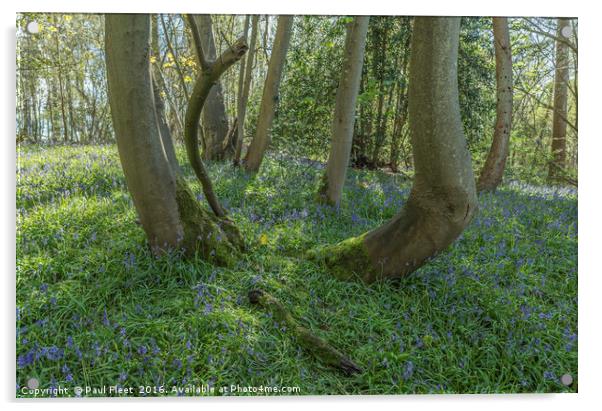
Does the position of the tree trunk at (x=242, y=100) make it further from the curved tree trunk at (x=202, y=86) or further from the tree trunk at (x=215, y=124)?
the curved tree trunk at (x=202, y=86)

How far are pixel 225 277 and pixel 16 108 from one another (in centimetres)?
203

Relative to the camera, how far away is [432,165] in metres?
3.21

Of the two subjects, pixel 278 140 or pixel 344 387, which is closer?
pixel 344 387

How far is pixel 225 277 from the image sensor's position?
11.0 feet

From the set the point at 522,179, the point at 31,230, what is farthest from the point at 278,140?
the point at 31,230

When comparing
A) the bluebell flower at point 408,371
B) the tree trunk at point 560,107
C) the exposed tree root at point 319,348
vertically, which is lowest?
the bluebell flower at point 408,371

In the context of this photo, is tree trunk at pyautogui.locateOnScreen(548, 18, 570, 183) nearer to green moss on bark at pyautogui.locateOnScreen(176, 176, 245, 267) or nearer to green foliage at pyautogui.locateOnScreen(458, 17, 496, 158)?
green foliage at pyautogui.locateOnScreen(458, 17, 496, 158)

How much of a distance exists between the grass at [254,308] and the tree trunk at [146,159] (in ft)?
0.66

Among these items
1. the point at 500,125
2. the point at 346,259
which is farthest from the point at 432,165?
the point at 500,125

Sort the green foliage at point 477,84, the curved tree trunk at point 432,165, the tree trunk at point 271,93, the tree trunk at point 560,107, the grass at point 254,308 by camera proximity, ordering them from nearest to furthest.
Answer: the grass at point 254,308 < the curved tree trunk at point 432,165 < the tree trunk at point 560,107 < the green foliage at point 477,84 < the tree trunk at point 271,93

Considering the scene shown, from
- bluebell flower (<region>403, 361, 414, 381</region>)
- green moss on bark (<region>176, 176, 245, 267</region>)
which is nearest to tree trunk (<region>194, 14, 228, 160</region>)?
green moss on bark (<region>176, 176, 245, 267</region>)

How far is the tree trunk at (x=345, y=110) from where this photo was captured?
5.00 metres

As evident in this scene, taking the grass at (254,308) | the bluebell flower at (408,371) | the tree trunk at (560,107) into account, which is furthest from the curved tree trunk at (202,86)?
the tree trunk at (560,107)
